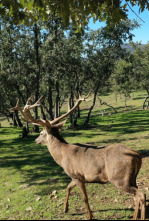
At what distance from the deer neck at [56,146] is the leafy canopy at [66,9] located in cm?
337

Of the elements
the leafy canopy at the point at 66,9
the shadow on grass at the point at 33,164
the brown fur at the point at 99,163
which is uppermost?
the leafy canopy at the point at 66,9

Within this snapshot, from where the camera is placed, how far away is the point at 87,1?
5.79 meters

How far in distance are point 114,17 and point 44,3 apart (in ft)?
5.93

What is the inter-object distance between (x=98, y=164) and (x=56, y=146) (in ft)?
5.35

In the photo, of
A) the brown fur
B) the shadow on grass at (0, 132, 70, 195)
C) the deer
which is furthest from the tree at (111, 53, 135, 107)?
the brown fur

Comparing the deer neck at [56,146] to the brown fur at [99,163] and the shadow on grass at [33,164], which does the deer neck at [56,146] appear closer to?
the brown fur at [99,163]

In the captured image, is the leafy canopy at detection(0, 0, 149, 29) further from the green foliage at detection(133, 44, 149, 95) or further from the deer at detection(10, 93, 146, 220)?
the green foliage at detection(133, 44, 149, 95)

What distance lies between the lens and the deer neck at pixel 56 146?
6.71 metres

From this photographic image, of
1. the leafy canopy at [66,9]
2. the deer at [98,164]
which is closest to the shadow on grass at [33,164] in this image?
the deer at [98,164]

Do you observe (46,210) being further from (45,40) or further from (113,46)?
(113,46)

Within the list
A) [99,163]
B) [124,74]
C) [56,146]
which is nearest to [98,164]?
[99,163]

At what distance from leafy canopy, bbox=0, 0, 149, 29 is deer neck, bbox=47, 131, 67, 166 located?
3.37 metres

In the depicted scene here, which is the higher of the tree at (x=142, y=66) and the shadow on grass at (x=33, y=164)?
the tree at (x=142, y=66)

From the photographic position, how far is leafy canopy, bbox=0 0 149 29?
511cm
